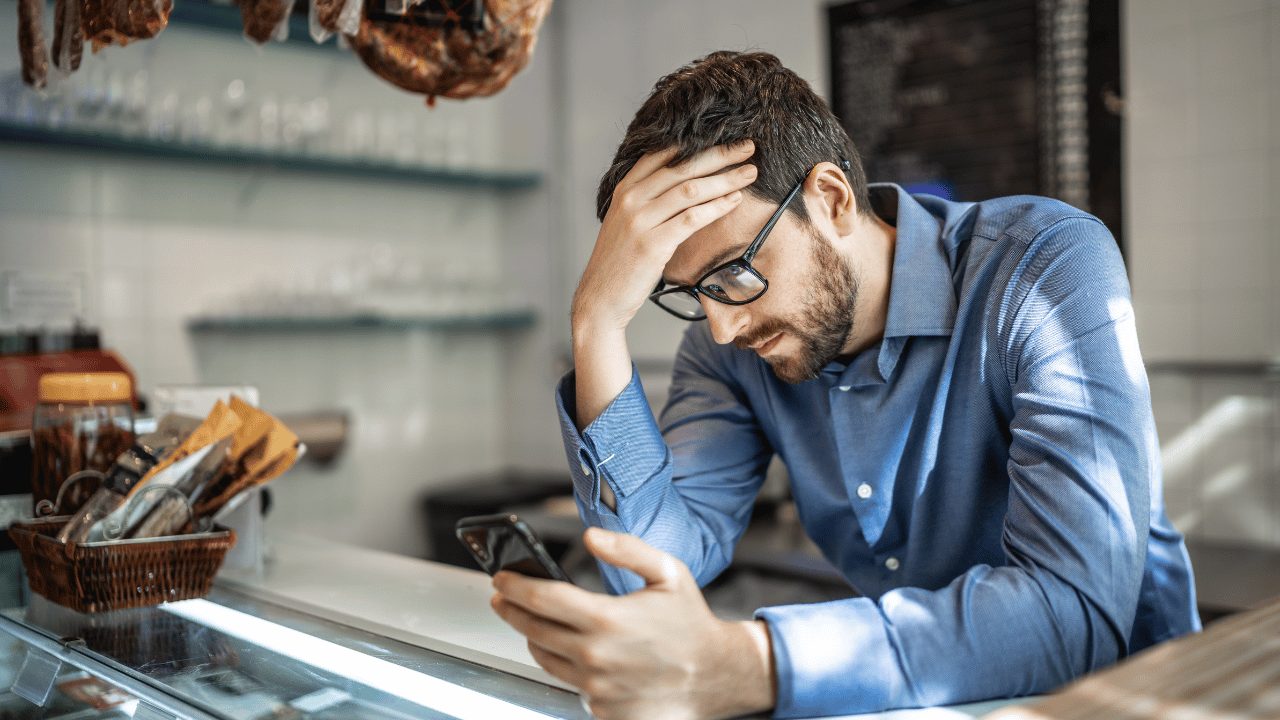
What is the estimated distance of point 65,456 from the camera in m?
1.36

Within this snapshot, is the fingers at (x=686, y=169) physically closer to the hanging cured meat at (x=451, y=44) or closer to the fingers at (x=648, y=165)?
the fingers at (x=648, y=165)

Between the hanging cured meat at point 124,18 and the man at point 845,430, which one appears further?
the hanging cured meat at point 124,18

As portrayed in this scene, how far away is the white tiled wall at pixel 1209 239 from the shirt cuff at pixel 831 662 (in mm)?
2082

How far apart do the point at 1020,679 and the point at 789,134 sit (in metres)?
0.63

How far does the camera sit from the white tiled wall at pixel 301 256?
9.91ft

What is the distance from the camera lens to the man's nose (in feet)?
3.88

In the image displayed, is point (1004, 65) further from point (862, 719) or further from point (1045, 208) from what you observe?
point (862, 719)

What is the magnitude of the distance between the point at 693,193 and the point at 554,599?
1.70ft

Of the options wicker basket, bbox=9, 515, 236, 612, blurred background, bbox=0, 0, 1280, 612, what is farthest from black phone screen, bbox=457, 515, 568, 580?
blurred background, bbox=0, 0, 1280, 612

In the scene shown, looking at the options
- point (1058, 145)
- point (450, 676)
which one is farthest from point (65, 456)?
point (1058, 145)

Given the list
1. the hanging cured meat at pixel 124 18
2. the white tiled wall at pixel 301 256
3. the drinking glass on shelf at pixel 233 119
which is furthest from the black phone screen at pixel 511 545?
the drinking glass on shelf at pixel 233 119

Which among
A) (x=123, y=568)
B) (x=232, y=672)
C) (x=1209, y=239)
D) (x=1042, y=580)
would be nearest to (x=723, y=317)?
(x=1042, y=580)

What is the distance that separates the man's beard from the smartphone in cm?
51

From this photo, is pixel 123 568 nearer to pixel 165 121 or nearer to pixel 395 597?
pixel 395 597
